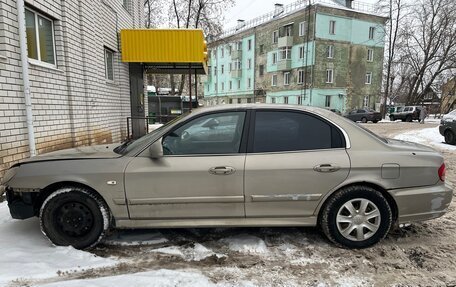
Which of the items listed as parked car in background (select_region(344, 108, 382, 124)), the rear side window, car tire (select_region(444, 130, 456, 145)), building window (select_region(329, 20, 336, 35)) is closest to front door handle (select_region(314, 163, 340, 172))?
the rear side window

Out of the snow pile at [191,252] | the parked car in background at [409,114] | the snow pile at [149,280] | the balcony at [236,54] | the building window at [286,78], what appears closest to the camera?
the snow pile at [149,280]

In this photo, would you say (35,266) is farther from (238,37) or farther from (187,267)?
(238,37)

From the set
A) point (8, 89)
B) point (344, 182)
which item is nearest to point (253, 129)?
point (344, 182)

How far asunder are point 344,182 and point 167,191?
189 cm

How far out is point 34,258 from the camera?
314 cm

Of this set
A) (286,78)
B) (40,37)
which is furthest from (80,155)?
(286,78)

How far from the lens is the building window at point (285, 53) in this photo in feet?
128

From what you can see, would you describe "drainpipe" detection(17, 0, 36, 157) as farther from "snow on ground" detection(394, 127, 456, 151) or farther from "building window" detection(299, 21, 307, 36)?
"building window" detection(299, 21, 307, 36)

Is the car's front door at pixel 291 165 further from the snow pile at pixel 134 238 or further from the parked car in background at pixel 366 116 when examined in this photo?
the parked car in background at pixel 366 116

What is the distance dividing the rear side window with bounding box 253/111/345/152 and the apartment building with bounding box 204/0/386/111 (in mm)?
30910

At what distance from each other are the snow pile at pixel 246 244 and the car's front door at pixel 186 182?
38 centimetres

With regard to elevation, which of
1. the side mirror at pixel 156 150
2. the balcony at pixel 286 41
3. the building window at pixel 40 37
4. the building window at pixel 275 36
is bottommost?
the side mirror at pixel 156 150

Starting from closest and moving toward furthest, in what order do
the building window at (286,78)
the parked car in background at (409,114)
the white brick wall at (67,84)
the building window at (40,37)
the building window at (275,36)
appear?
the white brick wall at (67,84)
the building window at (40,37)
the parked car in background at (409,114)
the building window at (286,78)
the building window at (275,36)

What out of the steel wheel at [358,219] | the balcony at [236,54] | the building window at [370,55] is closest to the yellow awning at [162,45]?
the steel wheel at [358,219]
